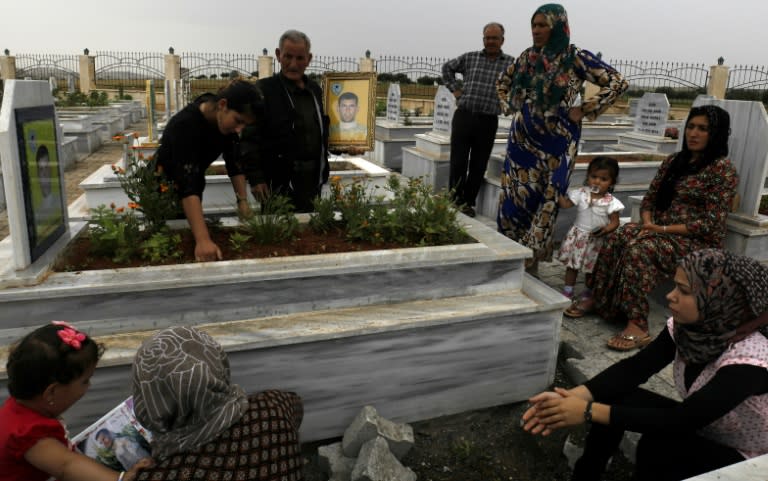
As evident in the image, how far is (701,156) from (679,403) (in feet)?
7.56

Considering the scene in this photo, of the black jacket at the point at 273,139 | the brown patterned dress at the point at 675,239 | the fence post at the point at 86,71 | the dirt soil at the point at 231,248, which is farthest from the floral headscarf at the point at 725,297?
the fence post at the point at 86,71

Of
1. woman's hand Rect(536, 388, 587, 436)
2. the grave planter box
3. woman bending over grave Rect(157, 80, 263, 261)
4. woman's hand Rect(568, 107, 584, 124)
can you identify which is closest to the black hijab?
woman's hand Rect(568, 107, 584, 124)

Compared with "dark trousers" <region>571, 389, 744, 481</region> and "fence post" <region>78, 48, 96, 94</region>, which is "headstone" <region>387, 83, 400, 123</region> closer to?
"dark trousers" <region>571, 389, 744, 481</region>

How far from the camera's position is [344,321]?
109 inches

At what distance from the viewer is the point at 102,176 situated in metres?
6.41

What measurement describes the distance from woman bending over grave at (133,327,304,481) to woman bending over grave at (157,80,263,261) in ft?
4.26

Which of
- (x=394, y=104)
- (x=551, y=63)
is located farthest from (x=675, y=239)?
(x=394, y=104)

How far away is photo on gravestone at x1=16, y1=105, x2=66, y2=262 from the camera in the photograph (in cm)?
258

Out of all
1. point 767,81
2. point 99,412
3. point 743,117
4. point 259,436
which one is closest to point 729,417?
point 259,436

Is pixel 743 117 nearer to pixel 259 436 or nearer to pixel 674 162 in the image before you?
pixel 674 162

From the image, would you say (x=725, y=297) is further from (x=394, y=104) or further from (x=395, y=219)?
(x=394, y=104)

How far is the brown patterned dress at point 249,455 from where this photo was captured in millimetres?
1590

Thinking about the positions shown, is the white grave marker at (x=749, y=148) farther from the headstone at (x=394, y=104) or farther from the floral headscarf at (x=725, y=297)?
the headstone at (x=394, y=104)

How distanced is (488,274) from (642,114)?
25.7 ft
